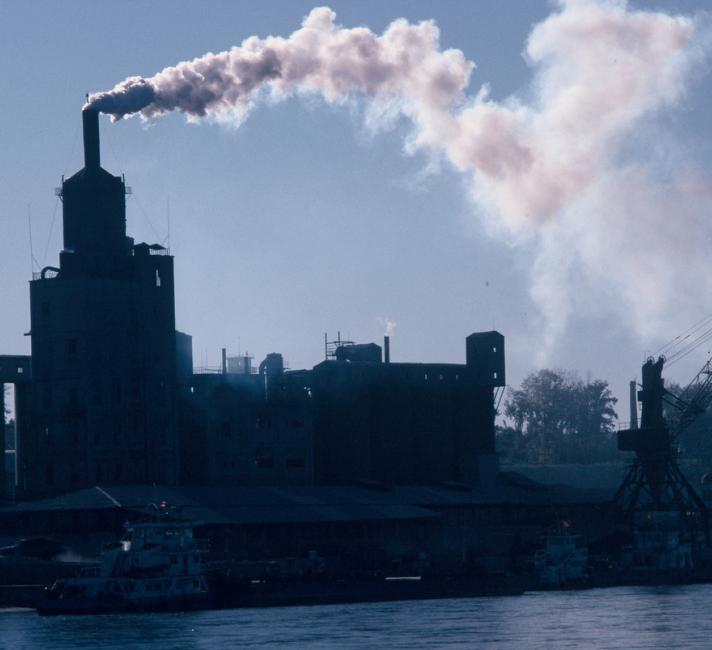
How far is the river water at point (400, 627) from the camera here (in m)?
96.1

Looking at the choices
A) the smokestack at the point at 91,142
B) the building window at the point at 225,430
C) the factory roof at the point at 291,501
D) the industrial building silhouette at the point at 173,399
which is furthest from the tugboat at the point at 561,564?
the smokestack at the point at 91,142

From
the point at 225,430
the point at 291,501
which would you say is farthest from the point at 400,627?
the point at 225,430

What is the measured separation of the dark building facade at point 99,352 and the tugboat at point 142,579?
3372 centimetres

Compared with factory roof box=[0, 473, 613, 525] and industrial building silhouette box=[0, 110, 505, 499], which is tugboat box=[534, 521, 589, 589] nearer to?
factory roof box=[0, 473, 613, 525]

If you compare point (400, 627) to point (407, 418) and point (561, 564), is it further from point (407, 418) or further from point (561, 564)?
point (407, 418)

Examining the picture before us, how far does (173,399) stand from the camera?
157125 mm

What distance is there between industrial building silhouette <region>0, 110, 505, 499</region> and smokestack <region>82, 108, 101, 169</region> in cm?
12

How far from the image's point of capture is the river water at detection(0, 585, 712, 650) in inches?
3782

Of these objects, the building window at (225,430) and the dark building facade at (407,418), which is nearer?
the building window at (225,430)

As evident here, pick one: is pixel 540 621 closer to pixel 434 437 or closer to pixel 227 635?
pixel 227 635

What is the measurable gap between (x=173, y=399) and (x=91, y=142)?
2276 cm

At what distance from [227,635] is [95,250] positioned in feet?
206

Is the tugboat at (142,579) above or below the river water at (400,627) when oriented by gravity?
above

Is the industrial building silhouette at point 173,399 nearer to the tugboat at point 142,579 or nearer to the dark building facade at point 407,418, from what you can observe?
the dark building facade at point 407,418
